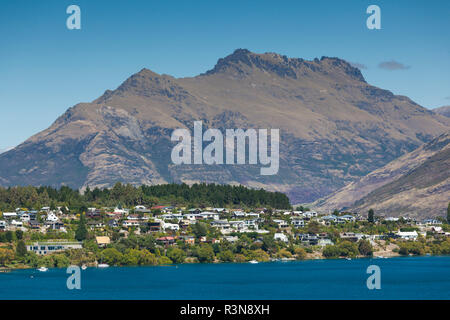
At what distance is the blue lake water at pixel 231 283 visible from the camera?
142 metres

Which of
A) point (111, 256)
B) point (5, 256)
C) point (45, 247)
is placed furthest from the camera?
point (45, 247)

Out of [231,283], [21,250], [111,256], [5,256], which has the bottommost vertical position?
[231,283]

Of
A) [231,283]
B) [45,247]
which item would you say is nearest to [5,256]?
[45,247]

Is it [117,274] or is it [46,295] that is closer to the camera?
[46,295]

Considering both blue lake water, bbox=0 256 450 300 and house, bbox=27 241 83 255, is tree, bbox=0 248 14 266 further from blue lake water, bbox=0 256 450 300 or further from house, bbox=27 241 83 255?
house, bbox=27 241 83 255

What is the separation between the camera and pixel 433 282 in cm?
16488

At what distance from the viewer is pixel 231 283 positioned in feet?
530

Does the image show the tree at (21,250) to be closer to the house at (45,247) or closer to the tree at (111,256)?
the house at (45,247)

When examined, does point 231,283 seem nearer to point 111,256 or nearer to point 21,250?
point 111,256

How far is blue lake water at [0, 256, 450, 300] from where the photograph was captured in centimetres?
14250
